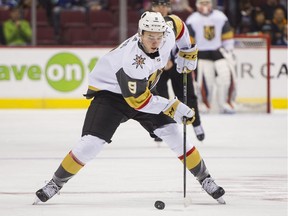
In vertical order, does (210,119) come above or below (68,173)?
below

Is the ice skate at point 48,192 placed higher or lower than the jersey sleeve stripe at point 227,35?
higher

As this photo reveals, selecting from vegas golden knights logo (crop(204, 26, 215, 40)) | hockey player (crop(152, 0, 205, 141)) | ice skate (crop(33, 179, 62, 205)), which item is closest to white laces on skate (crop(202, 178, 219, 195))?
ice skate (crop(33, 179, 62, 205))

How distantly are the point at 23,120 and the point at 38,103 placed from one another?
1.80 m

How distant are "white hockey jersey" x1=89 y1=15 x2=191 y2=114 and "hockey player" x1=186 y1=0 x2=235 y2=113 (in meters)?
6.02

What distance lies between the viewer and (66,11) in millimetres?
15711

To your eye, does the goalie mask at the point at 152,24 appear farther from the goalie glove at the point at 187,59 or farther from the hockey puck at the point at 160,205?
the hockey puck at the point at 160,205

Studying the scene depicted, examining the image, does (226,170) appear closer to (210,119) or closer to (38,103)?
(210,119)

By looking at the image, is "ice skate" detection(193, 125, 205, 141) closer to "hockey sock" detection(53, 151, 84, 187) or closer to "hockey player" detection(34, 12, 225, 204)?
"hockey player" detection(34, 12, 225, 204)

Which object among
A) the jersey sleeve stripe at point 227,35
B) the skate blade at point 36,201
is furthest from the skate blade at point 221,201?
the jersey sleeve stripe at point 227,35

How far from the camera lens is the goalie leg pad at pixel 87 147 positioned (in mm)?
6215

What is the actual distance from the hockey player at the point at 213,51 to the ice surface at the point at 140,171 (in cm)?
80

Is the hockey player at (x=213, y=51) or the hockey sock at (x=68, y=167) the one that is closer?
the hockey sock at (x=68, y=167)

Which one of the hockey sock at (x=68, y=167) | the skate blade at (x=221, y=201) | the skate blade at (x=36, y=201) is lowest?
the skate blade at (x=221, y=201)

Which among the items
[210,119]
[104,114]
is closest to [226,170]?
[104,114]
